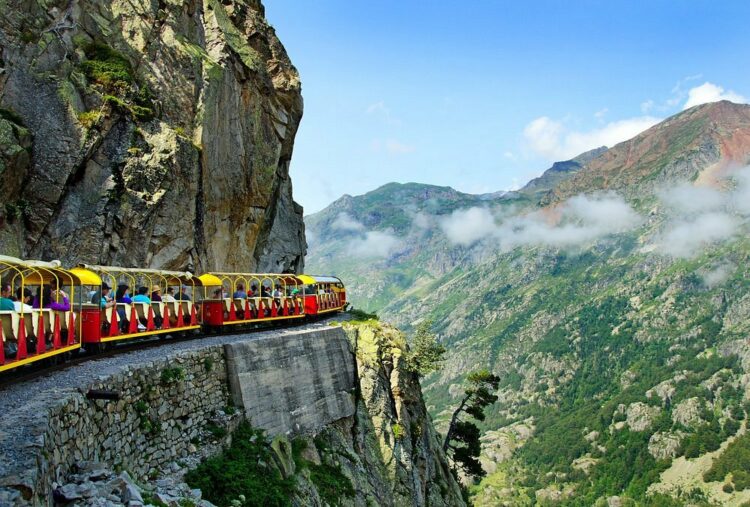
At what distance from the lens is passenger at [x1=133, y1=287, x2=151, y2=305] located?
1016 inches

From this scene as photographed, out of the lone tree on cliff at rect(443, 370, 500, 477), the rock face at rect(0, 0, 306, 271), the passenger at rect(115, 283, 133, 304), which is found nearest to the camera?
the passenger at rect(115, 283, 133, 304)

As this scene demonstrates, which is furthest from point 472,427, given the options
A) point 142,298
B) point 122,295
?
point 122,295

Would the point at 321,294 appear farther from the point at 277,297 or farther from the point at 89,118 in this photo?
the point at 89,118

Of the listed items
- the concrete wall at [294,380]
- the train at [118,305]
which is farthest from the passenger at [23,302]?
the concrete wall at [294,380]

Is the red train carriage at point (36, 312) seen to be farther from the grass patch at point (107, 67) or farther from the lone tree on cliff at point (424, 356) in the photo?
the grass patch at point (107, 67)

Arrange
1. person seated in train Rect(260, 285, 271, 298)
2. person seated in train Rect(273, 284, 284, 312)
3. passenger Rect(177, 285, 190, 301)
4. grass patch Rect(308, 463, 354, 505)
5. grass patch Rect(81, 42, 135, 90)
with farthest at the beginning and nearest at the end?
grass patch Rect(81, 42, 135, 90), person seated in train Rect(273, 284, 284, 312), person seated in train Rect(260, 285, 271, 298), passenger Rect(177, 285, 190, 301), grass patch Rect(308, 463, 354, 505)

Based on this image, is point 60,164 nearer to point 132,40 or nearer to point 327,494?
point 132,40

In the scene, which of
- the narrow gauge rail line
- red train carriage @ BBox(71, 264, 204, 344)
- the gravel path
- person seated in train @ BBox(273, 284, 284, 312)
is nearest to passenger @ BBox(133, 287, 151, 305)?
red train carriage @ BBox(71, 264, 204, 344)

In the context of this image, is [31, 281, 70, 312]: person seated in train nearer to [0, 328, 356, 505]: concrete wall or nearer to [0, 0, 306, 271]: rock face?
[0, 328, 356, 505]: concrete wall

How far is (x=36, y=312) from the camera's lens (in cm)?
1786

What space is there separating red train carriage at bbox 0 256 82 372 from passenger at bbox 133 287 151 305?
3709 millimetres

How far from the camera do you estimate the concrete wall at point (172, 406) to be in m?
10.9

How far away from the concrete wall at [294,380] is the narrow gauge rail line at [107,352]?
400 centimetres

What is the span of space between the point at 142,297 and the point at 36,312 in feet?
26.8
